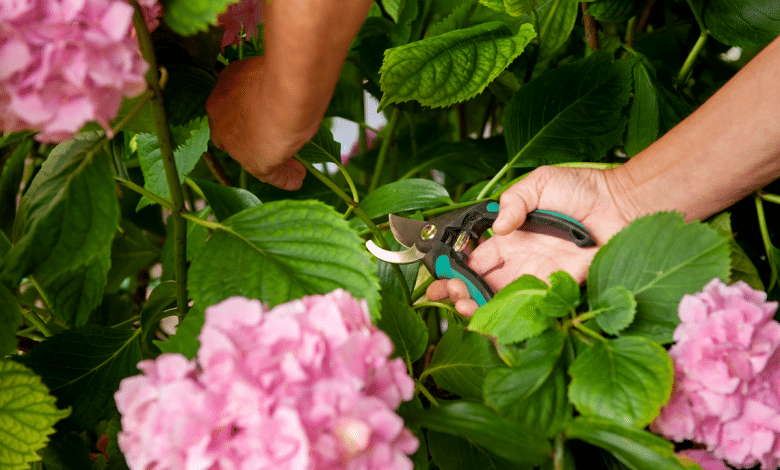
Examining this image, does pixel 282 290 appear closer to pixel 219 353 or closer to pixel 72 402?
pixel 219 353

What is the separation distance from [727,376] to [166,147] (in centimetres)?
33

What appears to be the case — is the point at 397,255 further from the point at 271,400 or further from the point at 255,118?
the point at 271,400

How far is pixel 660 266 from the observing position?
0.35 meters

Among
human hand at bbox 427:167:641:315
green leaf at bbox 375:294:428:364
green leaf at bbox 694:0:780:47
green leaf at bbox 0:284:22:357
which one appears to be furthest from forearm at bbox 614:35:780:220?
green leaf at bbox 0:284:22:357

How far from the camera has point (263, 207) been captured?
34 centimetres

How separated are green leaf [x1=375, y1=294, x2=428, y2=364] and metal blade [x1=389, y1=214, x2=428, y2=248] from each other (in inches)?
4.9

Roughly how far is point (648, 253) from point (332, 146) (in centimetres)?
34

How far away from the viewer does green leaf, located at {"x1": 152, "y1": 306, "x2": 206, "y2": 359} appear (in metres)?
0.29

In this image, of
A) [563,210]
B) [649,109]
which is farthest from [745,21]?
Result: [563,210]

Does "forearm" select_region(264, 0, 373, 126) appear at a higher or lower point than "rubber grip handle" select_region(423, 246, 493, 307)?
higher

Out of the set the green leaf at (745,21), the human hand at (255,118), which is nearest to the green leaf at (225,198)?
the human hand at (255,118)

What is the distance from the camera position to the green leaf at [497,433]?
0.28 meters

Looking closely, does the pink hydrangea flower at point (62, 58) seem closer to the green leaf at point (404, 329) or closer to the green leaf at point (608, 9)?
the green leaf at point (404, 329)

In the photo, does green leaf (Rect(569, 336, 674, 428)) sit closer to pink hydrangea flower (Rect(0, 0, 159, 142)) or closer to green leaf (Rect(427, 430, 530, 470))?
green leaf (Rect(427, 430, 530, 470))
